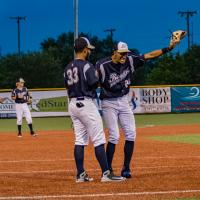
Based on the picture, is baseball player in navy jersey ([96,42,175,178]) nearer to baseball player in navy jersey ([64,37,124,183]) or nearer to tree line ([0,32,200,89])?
baseball player in navy jersey ([64,37,124,183])

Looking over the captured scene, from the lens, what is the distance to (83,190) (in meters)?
8.38

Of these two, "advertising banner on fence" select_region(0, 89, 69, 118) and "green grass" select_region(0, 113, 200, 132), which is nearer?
"green grass" select_region(0, 113, 200, 132)

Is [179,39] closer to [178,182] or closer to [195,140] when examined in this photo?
[178,182]

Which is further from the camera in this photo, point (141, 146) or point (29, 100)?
point (29, 100)

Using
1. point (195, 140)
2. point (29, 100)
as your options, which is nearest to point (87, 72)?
point (195, 140)

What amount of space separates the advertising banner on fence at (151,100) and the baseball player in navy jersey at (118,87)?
29331 millimetres

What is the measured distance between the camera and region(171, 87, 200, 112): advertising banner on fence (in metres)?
40.2

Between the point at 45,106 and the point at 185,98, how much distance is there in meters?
8.63

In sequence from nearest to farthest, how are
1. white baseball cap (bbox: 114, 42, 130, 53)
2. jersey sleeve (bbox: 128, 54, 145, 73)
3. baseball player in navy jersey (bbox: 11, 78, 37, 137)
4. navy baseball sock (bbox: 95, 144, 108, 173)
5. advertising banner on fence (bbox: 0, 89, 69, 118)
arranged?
1. navy baseball sock (bbox: 95, 144, 108, 173)
2. white baseball cap (bbox: 114, 42, 130, 53)
3. jersey sleeve (bbox: 128, 54, 145, 73)
4. baseball player in navy jersey (bbox: 11, 78, 37, 137)
5. advertising banner on fence (bbox: 0, 89, 69, 118)

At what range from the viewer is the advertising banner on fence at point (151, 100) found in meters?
39.5

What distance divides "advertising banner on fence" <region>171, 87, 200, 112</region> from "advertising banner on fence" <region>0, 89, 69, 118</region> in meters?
6.69

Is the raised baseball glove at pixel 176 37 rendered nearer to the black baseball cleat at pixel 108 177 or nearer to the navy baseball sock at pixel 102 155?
the navy baseball sock at pixel 102 155

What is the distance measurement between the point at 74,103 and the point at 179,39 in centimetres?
191

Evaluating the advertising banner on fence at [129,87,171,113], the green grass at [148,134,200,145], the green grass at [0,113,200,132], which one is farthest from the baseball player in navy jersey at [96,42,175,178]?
the advertising banner on fence at [129,87,171,113]
